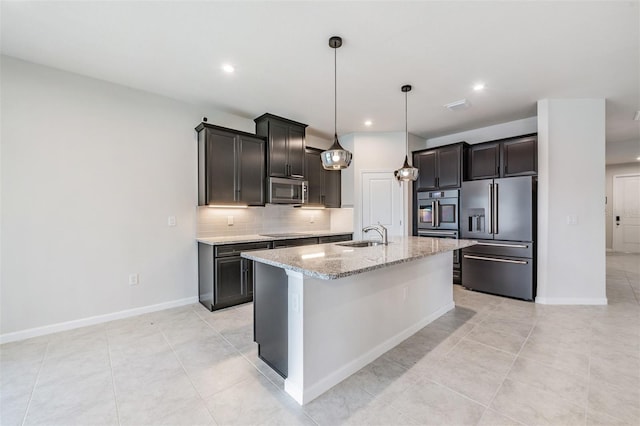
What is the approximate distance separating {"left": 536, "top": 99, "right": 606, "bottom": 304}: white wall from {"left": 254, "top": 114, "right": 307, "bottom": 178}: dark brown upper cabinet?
11.3 feet

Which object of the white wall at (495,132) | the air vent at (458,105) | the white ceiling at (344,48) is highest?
the white ceiling at (344,48)

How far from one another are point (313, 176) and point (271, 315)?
10.5 feet

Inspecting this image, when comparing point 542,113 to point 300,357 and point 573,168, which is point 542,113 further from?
point 300,357

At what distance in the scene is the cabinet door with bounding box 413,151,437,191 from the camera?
4930mm

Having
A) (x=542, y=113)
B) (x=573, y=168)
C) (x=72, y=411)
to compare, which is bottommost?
(x=72, y=411)

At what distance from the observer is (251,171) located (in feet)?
13.1

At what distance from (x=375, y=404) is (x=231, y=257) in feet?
7.83

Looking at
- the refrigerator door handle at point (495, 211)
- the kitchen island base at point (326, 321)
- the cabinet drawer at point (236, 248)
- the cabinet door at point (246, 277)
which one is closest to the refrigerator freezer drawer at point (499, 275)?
the refrigerator door handle at point (495, 211)

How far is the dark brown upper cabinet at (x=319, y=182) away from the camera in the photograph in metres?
4.94

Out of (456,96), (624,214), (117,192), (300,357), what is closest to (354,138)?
(456,96)

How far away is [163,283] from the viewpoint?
140 inches

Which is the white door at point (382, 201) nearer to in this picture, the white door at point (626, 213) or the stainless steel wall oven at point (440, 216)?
the stainless steel wall oven at point (440, 216)

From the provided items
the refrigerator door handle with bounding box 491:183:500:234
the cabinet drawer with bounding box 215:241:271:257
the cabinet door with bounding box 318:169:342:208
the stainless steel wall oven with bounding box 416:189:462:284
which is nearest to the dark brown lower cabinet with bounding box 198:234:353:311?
the cabinet drawer with bounding box 215:241:271:257

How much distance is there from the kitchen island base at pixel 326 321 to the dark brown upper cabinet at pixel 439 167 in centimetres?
256
